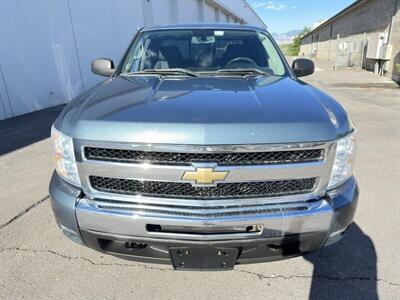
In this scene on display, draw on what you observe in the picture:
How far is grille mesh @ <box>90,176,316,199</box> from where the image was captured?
6.29 ft

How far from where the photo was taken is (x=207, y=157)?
1.84 m

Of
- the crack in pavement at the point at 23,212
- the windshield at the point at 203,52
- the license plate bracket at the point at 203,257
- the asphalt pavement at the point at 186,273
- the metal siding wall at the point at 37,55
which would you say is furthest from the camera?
the metal siding wall at the point at 37,55

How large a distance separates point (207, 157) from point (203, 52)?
1.98 m

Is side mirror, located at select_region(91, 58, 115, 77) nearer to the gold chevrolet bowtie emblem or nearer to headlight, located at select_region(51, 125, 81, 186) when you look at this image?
headlight, located at select_region(51, 125, 81, 186)

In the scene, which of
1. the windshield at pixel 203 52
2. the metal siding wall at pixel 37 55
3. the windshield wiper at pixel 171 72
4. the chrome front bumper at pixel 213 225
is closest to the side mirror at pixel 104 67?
the windshield at pixel 203 52

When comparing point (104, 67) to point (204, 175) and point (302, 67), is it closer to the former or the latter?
point (302, 67)

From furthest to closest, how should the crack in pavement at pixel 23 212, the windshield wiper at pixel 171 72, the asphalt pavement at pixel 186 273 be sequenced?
the crack in pavement at pixel 23 212 < the windshield wiper at pixel 171 72 < the asphalt pavement at pixel 186 273

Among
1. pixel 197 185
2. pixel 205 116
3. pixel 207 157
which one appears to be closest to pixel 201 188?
pixel 197 185

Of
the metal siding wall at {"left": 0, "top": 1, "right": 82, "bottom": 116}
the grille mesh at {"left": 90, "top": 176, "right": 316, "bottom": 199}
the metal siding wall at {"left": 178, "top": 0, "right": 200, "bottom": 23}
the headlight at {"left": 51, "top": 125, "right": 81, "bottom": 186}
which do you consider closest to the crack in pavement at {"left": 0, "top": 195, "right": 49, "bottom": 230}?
the headlight at {"left": 51, "top": 125, "right": 81, "bottom": 186}

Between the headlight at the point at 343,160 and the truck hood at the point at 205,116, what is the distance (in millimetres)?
68

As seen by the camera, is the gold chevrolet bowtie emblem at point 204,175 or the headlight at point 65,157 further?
the headlight at point 65,157

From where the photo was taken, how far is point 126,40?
14.1 metres

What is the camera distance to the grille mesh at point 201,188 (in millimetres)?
1916

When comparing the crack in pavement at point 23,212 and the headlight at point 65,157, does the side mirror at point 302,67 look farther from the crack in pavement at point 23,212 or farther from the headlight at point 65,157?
the crack in pavement at point 23,212
